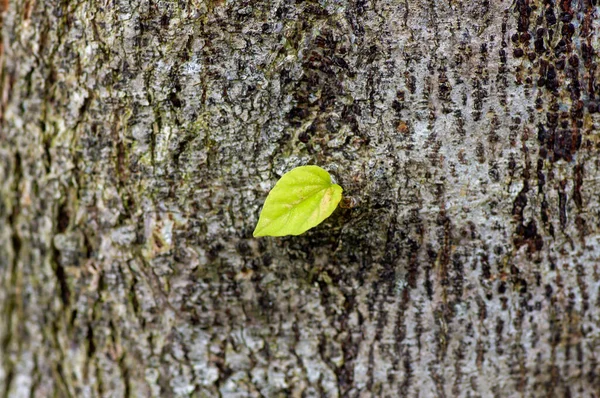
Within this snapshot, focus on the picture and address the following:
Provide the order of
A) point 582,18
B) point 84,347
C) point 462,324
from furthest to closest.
A: point 84,347 < point 462,324 < point 582,18

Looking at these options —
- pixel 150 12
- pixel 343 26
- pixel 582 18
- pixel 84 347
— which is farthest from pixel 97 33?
pixel 582 18

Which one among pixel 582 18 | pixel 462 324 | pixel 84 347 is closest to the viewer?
pixel 582 18

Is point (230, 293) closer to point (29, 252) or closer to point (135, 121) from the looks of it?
point (135, 121)

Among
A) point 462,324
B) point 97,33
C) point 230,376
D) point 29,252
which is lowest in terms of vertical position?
point 230,376
